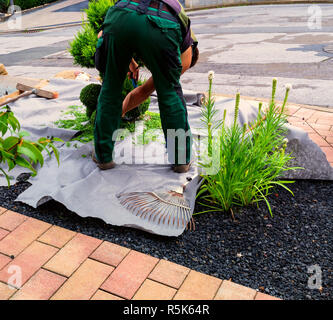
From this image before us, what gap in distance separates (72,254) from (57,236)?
199 millimetres

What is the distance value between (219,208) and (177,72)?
0.91 meters

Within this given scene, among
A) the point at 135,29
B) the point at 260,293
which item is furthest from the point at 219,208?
the point at 135,29

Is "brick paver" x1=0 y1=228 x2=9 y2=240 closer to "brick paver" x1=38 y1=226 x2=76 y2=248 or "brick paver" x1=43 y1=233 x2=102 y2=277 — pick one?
"brick paver" x1=38 y1=226 x2=76 y2=248

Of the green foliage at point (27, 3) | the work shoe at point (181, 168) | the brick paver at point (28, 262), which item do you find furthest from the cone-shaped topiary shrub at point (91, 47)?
the green foliage at point (27, 3)

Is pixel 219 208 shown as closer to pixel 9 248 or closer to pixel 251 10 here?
pixel 9 248

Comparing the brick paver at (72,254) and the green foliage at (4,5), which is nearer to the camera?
the brick paver at (72,254)

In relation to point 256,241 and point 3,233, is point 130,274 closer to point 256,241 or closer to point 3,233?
point 256,241

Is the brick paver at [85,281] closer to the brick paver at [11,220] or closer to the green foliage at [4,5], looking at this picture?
the brick paver at [11,220]

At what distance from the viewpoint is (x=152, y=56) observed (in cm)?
227

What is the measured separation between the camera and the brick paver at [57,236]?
2188 millimetres

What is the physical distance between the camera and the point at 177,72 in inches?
93.3

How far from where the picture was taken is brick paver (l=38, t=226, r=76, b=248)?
2.19 metres

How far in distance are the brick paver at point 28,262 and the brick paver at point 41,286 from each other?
0.13 ft

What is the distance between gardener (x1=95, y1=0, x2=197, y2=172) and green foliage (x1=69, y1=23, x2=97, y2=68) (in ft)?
2.85
